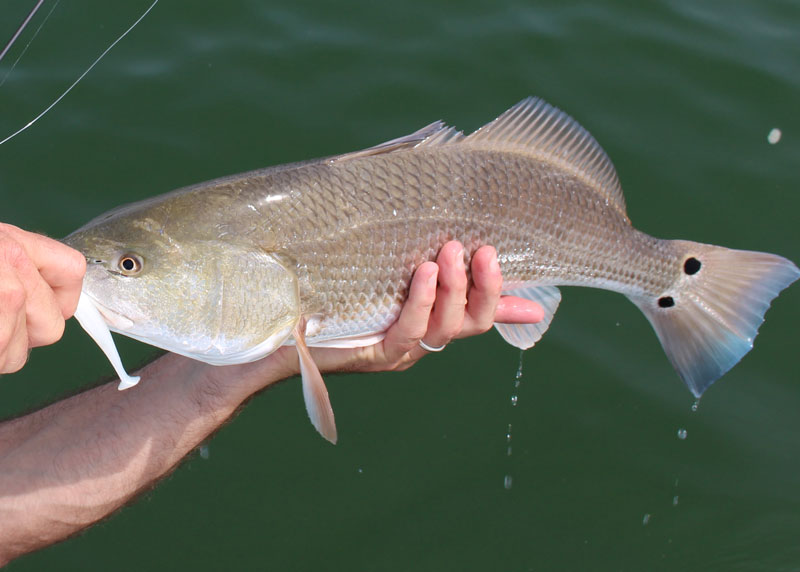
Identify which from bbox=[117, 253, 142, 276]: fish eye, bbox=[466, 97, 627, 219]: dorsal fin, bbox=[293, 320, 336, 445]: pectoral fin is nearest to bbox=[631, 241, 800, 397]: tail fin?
bbox=[466, 97, 627, 219]: dorsal fin

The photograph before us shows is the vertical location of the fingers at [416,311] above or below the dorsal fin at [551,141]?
below

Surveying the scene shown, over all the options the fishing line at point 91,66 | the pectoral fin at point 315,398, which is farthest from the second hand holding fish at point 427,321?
the fishing line at point 91,66

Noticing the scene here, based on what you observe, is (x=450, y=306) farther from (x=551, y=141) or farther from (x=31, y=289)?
(x=31, y=289)

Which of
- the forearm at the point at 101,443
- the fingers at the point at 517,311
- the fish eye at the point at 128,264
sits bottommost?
the forearm at the point at 101,443

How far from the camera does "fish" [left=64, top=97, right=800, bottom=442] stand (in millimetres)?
2449

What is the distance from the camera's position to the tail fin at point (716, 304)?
10.4 ft

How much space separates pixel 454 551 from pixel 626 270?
4.94ft

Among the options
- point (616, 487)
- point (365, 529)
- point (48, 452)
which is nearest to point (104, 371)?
point (48, 452)

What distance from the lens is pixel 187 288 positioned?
247 cm

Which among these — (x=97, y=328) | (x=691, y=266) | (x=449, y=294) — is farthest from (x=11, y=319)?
(x=691, y=266)

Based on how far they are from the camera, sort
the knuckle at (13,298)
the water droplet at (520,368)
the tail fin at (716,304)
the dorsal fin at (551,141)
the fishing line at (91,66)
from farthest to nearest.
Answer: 1. the fishing line at (91,66)
2. the water droplet at (520,368)
3. the tail fin at (716,304)
4. the dorsal fin at (551,141)
5. the knuckle at (13,298)

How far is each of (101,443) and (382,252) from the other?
4.41 ft

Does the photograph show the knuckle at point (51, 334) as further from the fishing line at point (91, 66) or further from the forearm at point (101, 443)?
the fishing line at point (91, 66)

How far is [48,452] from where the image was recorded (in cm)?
309
